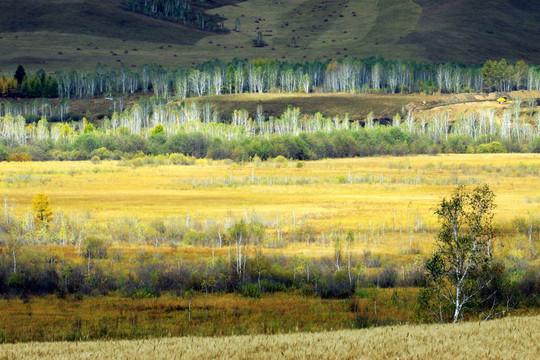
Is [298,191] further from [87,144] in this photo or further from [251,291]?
[87,144]

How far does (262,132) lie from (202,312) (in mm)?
115597

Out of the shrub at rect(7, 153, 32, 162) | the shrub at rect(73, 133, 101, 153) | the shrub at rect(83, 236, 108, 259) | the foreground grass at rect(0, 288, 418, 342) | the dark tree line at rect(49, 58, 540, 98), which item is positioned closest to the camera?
the foreground grass at rect(0, 288, 418, 342)

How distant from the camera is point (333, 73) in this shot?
188 meters

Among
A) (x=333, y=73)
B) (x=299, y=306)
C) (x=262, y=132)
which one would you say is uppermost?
(x=333, y=73)

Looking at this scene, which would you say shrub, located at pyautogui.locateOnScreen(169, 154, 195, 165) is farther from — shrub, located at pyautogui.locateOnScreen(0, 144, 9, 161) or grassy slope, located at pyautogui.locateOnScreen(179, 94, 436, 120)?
grassy slope, located at pyautogui.locateOnScreen(179, 94, 436, 120)

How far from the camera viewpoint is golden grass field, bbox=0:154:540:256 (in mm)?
52378

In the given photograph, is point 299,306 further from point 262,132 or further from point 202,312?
point 262,132

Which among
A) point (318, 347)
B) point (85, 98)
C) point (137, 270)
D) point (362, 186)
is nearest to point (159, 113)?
point (85, 98)

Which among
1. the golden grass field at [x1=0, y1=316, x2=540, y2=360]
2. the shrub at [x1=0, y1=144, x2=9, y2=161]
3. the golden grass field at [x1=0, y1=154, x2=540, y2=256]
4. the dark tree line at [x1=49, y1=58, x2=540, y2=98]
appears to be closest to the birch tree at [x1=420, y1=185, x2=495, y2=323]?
the golden grass field at [x1=0, y1=316, x2=540, y2=360]

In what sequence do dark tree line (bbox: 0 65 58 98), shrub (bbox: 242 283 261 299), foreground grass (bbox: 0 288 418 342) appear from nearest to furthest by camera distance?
foreground grass (bbox: 0 288 418 342) < shrub (bbox: 242 283 261 299) < dark tree line (bbox: 0 65 58 98)

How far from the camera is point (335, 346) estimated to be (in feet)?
62.7

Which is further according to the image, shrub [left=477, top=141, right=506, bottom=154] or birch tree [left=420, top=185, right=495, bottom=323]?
shrub [left=477, top=141, right=506, bottom=154]

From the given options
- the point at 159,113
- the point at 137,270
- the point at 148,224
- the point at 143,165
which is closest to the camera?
the point at 137,270

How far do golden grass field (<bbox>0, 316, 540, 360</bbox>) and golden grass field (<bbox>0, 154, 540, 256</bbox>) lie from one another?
20369 mm
